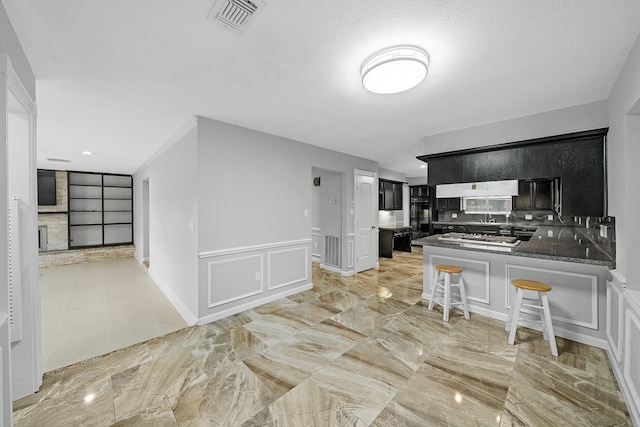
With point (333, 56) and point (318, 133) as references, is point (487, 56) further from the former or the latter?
point (318, 133)

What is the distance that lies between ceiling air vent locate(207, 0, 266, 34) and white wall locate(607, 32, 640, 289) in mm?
2374

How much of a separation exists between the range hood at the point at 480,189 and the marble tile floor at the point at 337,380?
1.66 meters

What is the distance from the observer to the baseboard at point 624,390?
157 cm

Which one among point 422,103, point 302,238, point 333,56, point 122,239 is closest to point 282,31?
point 333,56

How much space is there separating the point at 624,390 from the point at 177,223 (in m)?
4.73

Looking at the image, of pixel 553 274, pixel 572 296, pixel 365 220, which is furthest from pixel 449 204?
pixel 572 296

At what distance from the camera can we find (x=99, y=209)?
703 centimetres

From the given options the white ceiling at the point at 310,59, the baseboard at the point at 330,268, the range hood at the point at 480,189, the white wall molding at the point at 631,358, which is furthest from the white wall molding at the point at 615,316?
the baseboard at the point at 330,268

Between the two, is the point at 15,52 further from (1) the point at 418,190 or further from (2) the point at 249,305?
(1) the point at 418,190

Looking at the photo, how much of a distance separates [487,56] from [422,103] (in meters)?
0.82

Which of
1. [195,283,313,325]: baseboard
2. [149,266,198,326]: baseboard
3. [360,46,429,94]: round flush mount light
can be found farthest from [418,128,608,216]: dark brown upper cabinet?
[149,266,198,326]: baseboard

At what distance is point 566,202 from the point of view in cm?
270

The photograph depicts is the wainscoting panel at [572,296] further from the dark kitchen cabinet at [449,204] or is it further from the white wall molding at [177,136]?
the dark kitchen cabinet at [449,204]

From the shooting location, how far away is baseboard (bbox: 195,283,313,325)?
118 inches
